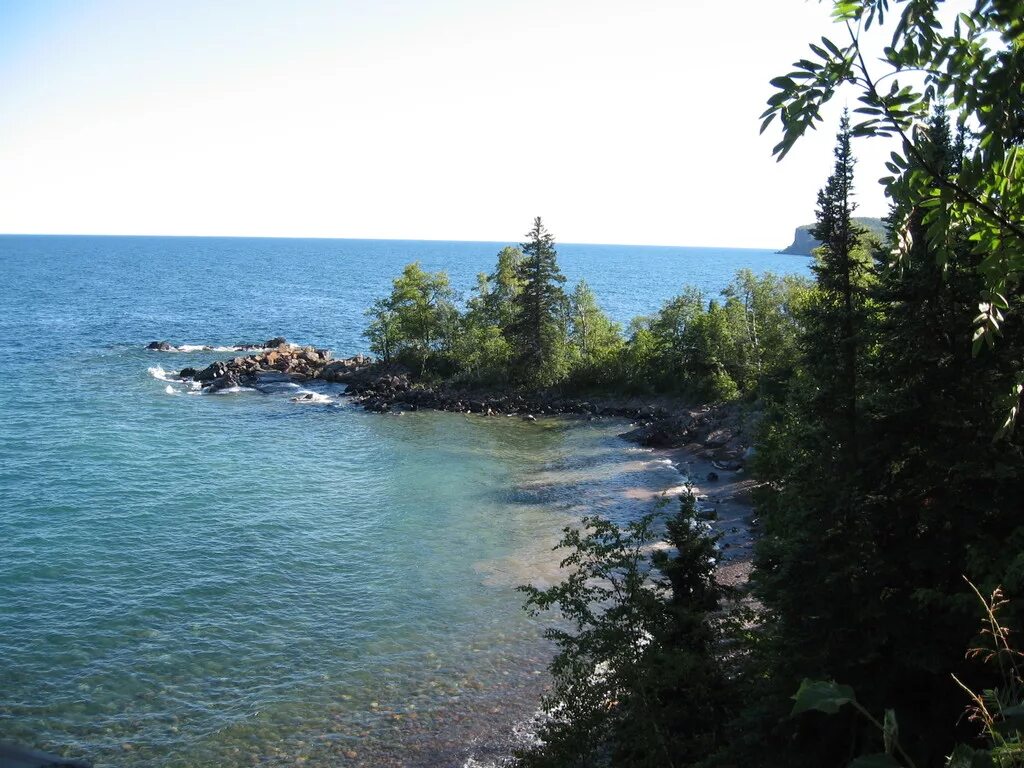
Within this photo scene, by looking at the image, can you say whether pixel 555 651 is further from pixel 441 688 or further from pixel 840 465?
pixel 840 465

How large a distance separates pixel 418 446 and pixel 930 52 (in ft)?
144

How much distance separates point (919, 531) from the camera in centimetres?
1140

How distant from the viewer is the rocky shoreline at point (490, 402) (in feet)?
151

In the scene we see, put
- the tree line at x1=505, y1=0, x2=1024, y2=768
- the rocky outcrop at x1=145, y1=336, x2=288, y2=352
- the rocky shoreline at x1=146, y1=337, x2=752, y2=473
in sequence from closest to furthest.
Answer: the tree line at x1=505, y1=0, x2=1024, y2=768, the rocky shoreline at x1=146, y1=337, x2=752, y2=473, the rocky outcrop at x1=145, y1=336, x2=288, y2=352

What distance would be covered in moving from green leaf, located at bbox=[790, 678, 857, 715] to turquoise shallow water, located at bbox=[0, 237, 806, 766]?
15833 millimetres

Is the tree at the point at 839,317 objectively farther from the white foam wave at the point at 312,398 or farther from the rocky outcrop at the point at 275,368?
the rocky outcrop at the point at 275,368

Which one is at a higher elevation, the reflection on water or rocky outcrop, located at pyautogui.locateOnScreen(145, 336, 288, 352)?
rocky outcrop, located at pyautogui.locateOnScreen(145, 336, 288, 352)

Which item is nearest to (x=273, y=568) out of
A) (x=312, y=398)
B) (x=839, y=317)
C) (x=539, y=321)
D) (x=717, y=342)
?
(x=839, y=317)

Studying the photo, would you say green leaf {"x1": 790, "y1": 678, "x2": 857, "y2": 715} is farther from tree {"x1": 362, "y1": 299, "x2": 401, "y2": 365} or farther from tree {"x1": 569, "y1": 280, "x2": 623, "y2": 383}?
tree {"x1": 362, "y1": 299, "x2": 401, "y2": 365}

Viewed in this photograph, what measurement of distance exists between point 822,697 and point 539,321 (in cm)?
5730

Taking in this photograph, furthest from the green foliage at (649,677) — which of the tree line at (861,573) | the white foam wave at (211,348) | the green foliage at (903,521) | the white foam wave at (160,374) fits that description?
the white foam wave at (211,348)

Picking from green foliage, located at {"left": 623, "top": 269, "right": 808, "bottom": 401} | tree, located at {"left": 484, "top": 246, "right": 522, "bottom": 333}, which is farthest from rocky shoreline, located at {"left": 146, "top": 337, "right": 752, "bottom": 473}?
tree, located at {"left": 484, "top": 246, "right": 522, "bottom": 333}

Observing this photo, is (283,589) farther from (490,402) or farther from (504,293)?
(504,293)

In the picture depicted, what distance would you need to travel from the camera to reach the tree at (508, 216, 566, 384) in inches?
2377
